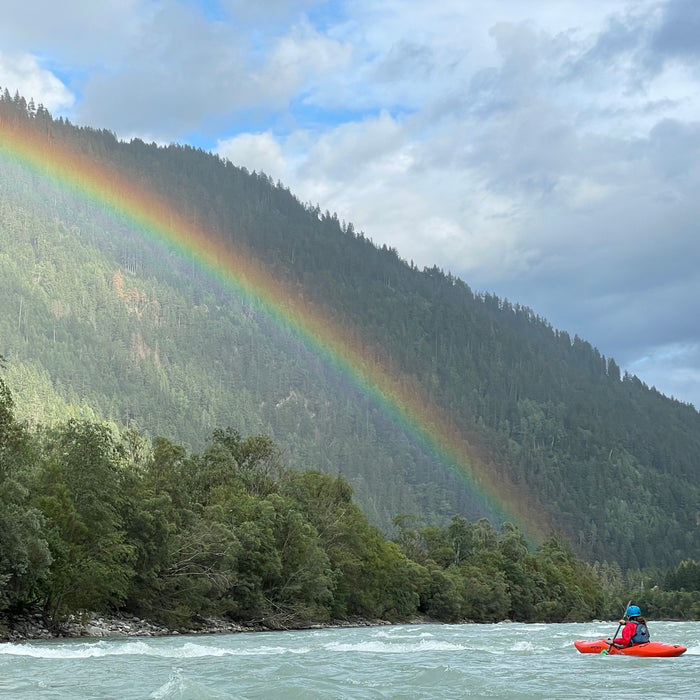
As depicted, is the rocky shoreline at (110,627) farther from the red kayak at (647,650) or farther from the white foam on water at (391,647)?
the red kayak at (647,650)

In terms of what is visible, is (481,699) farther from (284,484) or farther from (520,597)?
(520,597)

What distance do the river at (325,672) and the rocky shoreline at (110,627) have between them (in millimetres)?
3663

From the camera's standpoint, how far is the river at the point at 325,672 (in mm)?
35281

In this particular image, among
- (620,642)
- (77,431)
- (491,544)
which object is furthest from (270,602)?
(491,544)

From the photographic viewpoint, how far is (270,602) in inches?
3935

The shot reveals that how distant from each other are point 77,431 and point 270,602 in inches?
1305

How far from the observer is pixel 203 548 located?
3558 inches

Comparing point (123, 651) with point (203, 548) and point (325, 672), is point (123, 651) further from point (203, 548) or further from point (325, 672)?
point (203, 548)

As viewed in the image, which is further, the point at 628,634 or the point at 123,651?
the point at 628,634

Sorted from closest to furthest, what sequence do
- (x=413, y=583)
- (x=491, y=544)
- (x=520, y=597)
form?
(x=413, y=583) → (x=520, y=597) → (x=491, y=544)

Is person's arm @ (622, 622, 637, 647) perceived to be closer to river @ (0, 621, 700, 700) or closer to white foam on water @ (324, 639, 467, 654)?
river @ (0, 621, 700, 700)

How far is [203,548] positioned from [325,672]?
4891cm

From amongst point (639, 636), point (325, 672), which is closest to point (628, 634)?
point (639, 636)

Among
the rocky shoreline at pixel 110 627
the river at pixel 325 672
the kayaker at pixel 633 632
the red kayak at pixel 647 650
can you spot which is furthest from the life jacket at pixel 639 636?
the rocky shoreline at pixel 110 627
